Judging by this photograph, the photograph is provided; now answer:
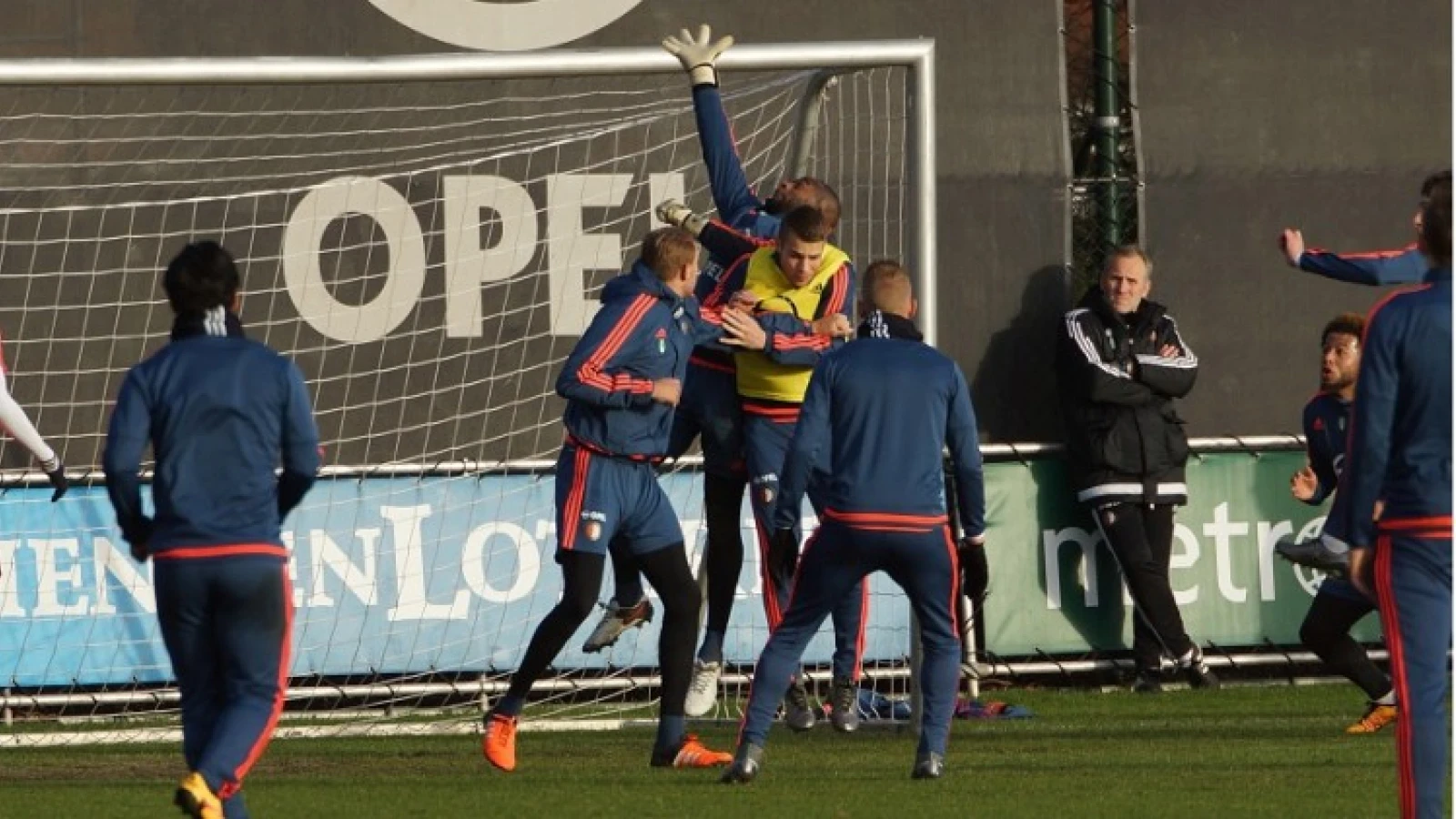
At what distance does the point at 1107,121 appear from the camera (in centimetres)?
1416

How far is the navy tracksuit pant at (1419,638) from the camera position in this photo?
7.02m

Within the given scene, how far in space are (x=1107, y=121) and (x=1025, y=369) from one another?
1.38 meters

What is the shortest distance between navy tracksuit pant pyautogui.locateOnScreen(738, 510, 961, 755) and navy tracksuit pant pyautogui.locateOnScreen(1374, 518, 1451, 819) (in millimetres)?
2378

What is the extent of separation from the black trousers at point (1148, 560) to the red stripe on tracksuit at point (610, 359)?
13.6ft

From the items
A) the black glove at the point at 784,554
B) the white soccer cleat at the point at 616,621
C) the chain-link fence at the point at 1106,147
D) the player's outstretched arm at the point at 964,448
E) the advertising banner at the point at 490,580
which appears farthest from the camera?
the chain-link fence at the point at 1106,147

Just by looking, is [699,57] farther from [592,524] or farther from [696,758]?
[696,758]

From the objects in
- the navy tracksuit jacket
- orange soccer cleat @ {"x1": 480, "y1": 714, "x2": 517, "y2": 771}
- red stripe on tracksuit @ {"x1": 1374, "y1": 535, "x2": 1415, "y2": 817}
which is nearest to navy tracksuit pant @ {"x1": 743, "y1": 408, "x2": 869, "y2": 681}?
the navy tracksuit jacket

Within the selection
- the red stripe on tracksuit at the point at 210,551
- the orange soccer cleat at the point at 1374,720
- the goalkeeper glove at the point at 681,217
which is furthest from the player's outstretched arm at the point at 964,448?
the orange soccer cleat at the point at 1374,720

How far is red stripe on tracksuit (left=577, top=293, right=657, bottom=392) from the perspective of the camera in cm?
1016

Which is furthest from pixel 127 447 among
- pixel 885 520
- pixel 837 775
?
pixel 837 775

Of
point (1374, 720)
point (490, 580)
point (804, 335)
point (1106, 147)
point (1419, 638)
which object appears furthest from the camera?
point (1106, 147)

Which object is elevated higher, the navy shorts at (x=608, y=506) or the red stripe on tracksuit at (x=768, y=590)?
the navy shorts at (x=608, y=506)

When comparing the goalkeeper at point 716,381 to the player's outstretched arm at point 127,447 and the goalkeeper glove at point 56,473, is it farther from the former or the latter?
the player's outstretched arm at point 127,447

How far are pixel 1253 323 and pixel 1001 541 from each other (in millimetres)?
1823
